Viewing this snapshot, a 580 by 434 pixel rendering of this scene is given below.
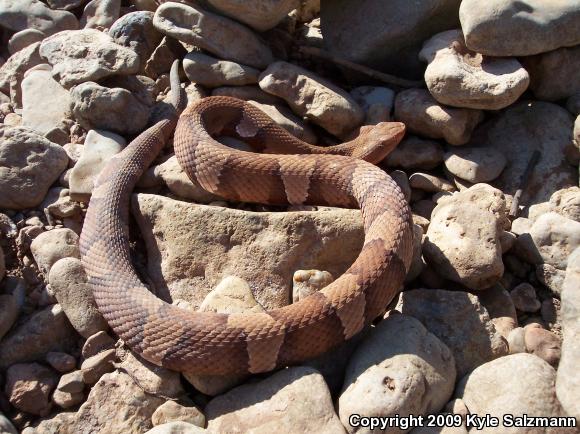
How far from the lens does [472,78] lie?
510cm

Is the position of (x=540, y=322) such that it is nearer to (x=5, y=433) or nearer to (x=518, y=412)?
(x=518, y=412)

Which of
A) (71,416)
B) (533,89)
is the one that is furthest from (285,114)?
(71,416)

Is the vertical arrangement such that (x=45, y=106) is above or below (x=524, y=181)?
above

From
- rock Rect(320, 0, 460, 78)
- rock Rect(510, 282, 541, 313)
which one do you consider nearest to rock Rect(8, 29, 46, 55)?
rock Rect(320, 0, 460, 78)

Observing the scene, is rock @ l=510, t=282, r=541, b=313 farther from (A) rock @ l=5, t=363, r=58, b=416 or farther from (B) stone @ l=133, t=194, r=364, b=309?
(A) rock @ l=5, t=363, r=58, b=416

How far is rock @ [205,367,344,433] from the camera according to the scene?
3541 mm

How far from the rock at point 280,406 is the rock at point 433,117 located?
2.60 meters

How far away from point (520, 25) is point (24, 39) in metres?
4.89

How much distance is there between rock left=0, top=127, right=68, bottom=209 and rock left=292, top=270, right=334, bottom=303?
88.1 inches

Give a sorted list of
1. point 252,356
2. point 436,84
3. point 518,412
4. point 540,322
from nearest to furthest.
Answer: point 518,412
point 252,356
point 540,322
point 436,84

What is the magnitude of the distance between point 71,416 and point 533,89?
4559mm

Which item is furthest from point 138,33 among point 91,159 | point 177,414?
point 177,414

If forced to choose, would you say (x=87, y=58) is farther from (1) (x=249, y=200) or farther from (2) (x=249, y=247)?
(2) (x=249, y=247)

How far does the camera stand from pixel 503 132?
556 centimetres
